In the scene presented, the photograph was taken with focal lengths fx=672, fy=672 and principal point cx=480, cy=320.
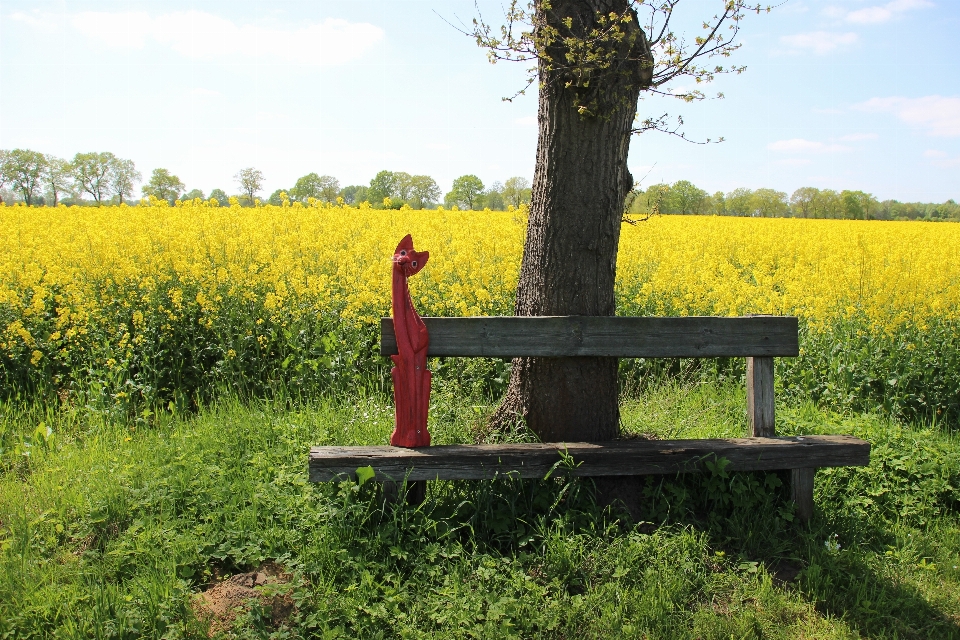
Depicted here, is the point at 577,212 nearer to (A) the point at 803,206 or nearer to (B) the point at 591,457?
(B) the point at 591,457

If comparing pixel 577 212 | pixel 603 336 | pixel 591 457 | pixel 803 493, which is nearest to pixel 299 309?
pixel 577 212

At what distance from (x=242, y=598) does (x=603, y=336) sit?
2007 millimetres

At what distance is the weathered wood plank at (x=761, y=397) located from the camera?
355 centimetres

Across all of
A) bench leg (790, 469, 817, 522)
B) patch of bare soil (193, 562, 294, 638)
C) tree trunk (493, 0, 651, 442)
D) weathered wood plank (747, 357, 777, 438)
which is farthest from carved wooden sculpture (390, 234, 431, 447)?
bench leg (790, 469, 817, 522)

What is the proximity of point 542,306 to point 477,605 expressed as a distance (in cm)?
157

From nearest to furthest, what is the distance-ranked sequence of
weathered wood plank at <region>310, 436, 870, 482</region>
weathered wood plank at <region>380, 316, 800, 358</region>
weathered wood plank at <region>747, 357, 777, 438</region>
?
weathered wood plank at <region>310, 436, 870, 482</region> → weathered wood plank at <region>380, 316, 800, 358</region> → weathered wood plank at <region>747, 357, 777, 438</region>

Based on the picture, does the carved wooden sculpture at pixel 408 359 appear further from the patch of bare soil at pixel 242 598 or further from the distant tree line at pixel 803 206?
the distant tree line at pixel 803 206

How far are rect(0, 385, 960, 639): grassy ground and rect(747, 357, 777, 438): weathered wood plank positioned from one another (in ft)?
1.01

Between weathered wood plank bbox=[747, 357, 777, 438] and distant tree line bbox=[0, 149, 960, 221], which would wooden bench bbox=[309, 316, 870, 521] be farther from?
distant tree line bbox=[0, 149, 960, 221]

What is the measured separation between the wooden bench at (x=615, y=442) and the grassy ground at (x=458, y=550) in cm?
13

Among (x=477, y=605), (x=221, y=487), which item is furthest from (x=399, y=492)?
(x=221, y=487)

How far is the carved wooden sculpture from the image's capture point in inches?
126

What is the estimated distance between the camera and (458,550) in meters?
2.92

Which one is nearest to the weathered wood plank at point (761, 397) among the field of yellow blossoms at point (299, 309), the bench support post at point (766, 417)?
the bench support post at point (766, 417)
